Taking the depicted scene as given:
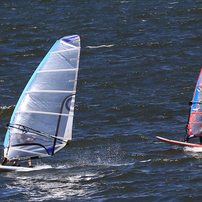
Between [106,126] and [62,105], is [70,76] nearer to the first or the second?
[62,105]

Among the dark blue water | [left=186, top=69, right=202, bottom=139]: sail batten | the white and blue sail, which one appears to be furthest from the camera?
[left=186, top=69, right=202, bottom=139]: sail batten

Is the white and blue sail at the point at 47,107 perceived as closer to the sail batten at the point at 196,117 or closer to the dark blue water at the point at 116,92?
the dark blue water at the point at 116,92

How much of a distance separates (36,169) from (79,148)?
3943mm

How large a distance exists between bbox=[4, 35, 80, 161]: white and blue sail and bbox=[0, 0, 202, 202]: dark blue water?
54.0 inches

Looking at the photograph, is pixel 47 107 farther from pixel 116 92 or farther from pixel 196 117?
pixel 116 92

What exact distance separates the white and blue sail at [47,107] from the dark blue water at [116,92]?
137 centimetres

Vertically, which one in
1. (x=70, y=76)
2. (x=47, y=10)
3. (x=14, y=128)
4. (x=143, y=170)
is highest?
(x=47, y=10)

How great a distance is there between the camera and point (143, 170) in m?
23.0

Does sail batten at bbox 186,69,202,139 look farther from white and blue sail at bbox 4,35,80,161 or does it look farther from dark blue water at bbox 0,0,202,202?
Result: white and blue sail at bbox 4,35,80,161

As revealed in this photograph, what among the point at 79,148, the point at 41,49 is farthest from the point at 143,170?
the point at 41,49

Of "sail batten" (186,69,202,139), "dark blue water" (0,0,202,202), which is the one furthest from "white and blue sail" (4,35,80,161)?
"sail batten" (186,69,202,139)

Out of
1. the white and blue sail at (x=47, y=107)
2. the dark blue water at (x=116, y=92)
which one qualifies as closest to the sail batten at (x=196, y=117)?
the dark blue water at (x=116, y=92)

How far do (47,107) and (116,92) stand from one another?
13.6m

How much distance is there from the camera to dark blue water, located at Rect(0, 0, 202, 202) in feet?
70.2
